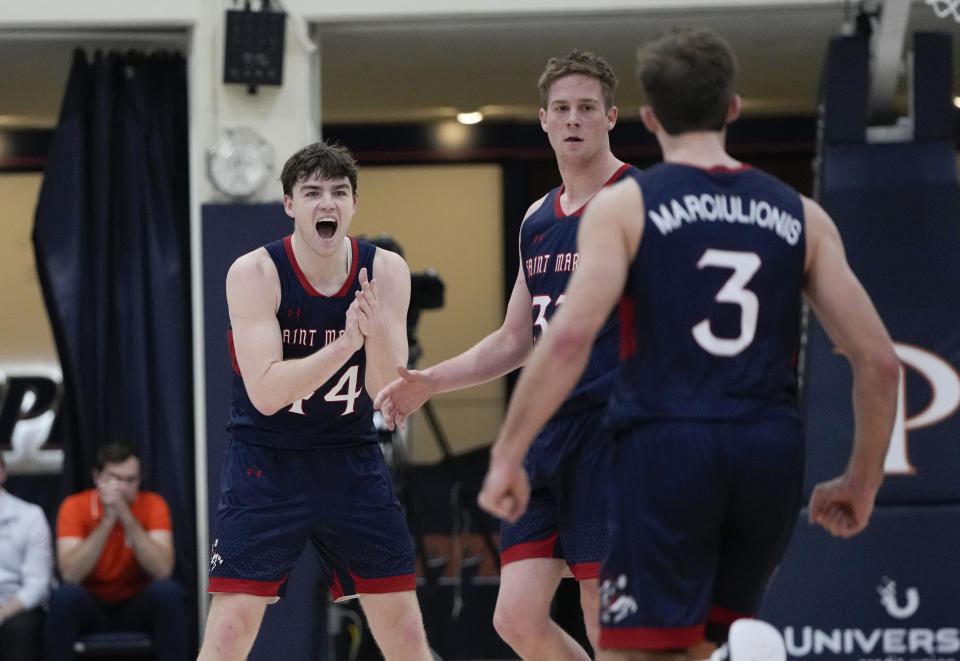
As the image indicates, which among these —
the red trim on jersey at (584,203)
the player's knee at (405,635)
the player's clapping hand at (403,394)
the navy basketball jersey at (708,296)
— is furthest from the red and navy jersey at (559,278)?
the navy basketball jersey at (708,296)

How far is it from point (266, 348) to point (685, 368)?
1.63 meters

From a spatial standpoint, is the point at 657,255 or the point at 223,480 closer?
the point at 657,255

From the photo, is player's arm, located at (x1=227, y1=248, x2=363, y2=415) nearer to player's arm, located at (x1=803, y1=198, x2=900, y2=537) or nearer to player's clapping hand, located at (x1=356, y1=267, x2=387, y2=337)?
player's clapping hand, located at (x1=356, y1=267, x2=387, y2=337)

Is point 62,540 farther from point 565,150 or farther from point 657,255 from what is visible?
point 657,255

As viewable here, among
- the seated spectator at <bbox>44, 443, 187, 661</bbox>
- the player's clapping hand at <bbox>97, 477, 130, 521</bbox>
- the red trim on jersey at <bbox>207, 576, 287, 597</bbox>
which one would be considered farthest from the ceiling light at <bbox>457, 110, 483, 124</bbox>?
the red trim on jersey at <bbox>207, 576, 287, 597</bbox>

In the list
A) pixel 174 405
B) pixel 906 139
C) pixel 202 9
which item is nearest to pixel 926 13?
pixel 906 139

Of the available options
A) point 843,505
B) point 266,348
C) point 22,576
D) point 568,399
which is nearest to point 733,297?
point 843,505

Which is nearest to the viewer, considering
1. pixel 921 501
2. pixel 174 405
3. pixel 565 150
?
pixel 565 150

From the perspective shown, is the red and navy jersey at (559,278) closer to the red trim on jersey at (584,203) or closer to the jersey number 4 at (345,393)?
the red trim on jersey at (584,203)

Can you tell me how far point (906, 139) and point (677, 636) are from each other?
12.8 feet

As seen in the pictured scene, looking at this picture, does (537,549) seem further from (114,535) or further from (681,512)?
(114,535)

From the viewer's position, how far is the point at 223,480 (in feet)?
14.1

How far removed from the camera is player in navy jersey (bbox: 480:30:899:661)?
8.86 feet

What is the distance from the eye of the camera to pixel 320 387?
4.15 metres
